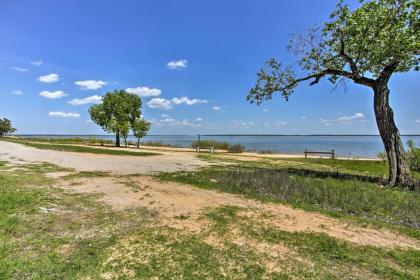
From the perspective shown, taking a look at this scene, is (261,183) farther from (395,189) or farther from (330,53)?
(330,53)

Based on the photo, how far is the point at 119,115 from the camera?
37594 mm

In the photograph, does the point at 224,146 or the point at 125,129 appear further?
the point at 224,146

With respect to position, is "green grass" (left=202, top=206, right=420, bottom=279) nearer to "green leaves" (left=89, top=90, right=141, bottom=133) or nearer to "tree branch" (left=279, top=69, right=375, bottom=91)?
"tree branch" (left=279, top=69, right=375, bottom=91)

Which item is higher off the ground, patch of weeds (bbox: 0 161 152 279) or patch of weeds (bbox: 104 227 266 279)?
patch of weeds (bbox: 0 161 152 279)

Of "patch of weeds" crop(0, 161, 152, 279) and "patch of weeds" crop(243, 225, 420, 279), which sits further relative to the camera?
"patch of weeds" crop(243, 225, 420, 279)

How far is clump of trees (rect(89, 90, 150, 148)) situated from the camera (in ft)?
122

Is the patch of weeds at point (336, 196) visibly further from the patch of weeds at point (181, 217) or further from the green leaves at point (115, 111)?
the green leaves at point (115, 111)

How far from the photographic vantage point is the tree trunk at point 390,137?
11459 mm

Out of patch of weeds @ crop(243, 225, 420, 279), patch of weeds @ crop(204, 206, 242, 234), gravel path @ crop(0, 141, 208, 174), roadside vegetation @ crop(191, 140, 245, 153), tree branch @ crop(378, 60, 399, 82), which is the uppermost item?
tree branch @ crop(378, 60, 399, 82)

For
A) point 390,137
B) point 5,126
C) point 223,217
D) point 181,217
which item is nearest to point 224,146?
point 390,137

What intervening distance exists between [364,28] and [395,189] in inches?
244

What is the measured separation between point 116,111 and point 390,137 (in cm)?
3265

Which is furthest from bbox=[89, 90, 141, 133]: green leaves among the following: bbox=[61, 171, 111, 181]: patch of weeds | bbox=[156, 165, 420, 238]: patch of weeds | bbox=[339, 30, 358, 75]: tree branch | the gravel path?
bbox=[339, 30, 358, 75]: tree branch

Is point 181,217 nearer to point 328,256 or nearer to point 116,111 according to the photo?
point 328,256
